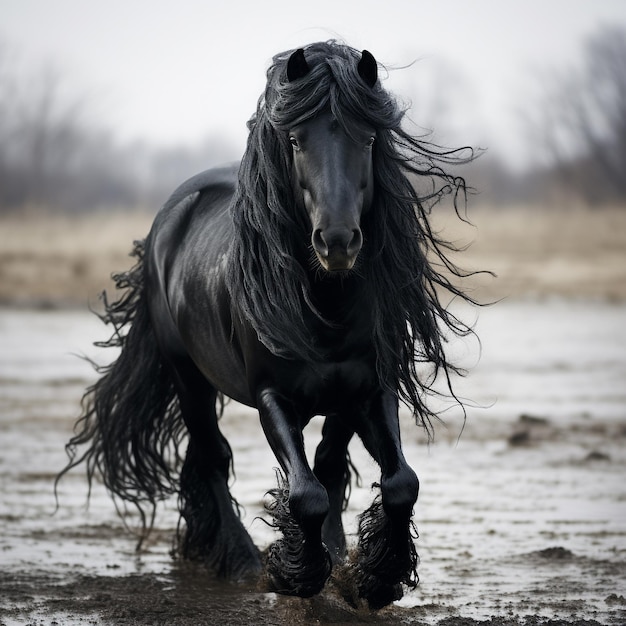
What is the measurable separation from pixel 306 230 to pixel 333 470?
1249 mm

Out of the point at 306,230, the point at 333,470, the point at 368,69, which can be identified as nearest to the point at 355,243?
the point at 306,230

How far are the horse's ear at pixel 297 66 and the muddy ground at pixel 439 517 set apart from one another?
1.92 meters

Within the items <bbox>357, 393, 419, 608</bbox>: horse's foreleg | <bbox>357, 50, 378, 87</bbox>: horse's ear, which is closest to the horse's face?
<bbox>357, 50, 378, 87</bbox>: horse's ear

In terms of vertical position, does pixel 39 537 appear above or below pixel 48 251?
below

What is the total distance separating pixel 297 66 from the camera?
13.5 ft

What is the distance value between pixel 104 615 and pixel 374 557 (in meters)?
1.12

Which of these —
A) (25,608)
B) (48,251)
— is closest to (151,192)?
(48,251)

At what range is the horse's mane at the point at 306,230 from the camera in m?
4.14

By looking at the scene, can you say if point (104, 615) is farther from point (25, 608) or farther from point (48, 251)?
point (48, 251)

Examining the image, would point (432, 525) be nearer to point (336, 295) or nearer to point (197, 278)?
point (197, 278)

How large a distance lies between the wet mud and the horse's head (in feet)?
4.05

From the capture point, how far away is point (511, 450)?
8.42 metres

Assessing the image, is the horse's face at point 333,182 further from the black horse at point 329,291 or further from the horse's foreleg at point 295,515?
the horse's foreleg at point 295,515

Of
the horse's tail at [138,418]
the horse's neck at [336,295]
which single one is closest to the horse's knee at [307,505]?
the horse's neck at [336,295]
